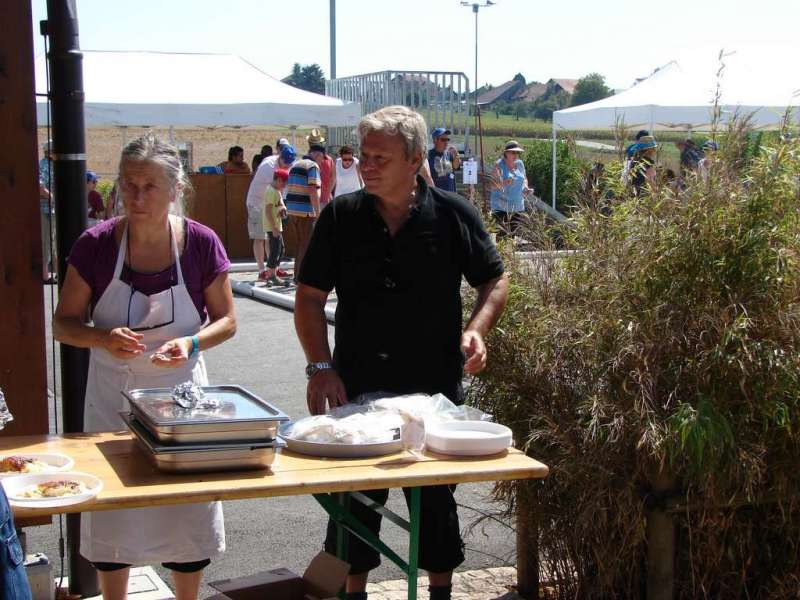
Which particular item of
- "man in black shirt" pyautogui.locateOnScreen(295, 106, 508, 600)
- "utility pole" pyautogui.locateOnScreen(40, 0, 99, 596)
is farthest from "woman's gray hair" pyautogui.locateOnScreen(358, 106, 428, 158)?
"utility pole" pyautogui.locateOnScreen(40, 0, 99, 596)

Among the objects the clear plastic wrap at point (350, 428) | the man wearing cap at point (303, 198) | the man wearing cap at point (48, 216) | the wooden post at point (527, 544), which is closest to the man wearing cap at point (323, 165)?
the man wearing cap at point (303, 198)

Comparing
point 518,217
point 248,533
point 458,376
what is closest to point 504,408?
point 458,376

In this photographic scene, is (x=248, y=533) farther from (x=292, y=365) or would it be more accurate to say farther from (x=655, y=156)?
(x=292, y=365)

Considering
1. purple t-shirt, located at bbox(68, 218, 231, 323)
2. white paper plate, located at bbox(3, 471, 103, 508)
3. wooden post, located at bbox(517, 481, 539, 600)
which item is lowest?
wooden post, located at bbox(517, 481, 539, 600)

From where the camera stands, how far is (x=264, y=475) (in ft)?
8.11

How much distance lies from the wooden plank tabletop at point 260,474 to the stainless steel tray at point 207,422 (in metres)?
0.09

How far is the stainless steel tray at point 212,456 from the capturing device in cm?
243

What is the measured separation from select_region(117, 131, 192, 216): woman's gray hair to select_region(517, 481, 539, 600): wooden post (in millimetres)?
1582

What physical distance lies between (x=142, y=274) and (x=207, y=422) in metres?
0.93

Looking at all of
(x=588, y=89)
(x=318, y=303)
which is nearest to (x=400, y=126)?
(x=318, y=303)

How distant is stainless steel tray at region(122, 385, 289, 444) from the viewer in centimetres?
245

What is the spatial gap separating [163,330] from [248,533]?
74.0 inches

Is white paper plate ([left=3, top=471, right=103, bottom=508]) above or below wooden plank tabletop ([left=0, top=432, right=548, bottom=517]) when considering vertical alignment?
above

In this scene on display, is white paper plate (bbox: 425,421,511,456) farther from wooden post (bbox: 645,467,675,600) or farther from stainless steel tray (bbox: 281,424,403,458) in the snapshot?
wooden post (bbox: 645,467,675,600)
